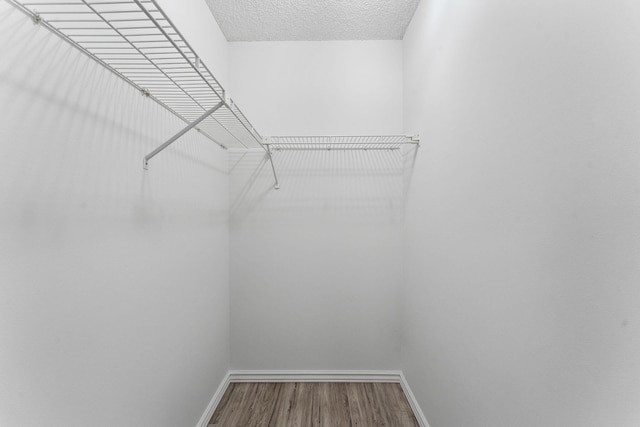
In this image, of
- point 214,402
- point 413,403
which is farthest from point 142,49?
point 413,403

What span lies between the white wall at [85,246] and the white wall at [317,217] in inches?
26.9

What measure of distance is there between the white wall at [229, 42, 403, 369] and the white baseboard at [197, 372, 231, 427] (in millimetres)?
143

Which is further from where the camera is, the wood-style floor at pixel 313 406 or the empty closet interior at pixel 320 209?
the wood-style floor at pixel 313 406

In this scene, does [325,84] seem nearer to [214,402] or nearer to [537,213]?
[537,213]

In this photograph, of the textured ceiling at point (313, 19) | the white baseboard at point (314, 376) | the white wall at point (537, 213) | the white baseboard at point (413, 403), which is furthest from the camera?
the white baseboard at point (314, 376)

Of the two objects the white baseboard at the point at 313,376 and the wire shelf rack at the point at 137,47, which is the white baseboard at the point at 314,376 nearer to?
the white baseboard at the point at 313,376

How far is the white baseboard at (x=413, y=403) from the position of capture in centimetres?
163

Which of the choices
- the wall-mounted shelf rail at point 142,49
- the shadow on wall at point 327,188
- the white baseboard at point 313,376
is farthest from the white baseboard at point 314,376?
the wall-mounted shelf rail at point 142,49

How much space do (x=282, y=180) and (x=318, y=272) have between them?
0.74 metres

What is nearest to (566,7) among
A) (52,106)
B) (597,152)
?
(597,152)

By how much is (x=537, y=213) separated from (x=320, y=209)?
4.77 feet

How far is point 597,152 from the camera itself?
23.7 inches

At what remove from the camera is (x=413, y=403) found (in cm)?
179

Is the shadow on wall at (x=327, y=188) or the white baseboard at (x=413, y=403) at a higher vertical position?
the shadow on wall at (x=327, y=188)
